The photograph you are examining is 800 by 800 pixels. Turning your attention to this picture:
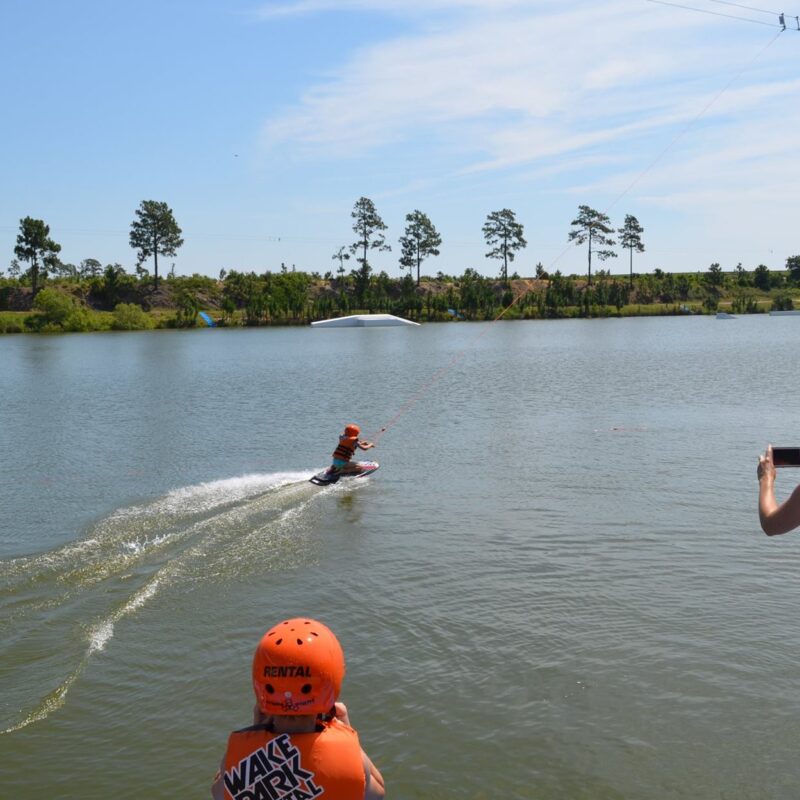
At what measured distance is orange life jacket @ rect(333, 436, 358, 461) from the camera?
18.3 metres

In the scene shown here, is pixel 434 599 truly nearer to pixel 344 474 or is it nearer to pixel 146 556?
pixel 146 556

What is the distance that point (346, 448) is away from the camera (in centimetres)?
1839

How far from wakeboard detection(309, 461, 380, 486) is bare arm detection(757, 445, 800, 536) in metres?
13.7

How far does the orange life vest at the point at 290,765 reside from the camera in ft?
11.6

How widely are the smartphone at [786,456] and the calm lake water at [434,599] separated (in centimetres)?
339

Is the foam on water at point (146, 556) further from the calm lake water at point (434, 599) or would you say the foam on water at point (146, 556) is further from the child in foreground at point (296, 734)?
the child in foreground at point (296, 734)

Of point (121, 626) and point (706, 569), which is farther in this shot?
point (706, 569)

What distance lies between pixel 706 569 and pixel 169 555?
7558mm

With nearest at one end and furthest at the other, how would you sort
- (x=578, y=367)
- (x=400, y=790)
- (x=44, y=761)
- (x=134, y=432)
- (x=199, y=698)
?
1. (x=400, y=790)
2. (x=44, y=761)
3. (x=199, y=698)
4. (x=134, y=432)
5. (x=578, y=367)

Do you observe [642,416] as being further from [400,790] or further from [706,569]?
[400,790]

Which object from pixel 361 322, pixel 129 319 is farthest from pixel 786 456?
pixel 129 319

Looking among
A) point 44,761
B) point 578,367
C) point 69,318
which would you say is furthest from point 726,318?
point 44,761

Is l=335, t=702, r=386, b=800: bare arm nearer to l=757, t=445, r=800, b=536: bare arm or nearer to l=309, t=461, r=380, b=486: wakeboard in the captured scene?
l=757, t=445, r=800, b=536: bare arm

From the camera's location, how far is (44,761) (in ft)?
24.2
